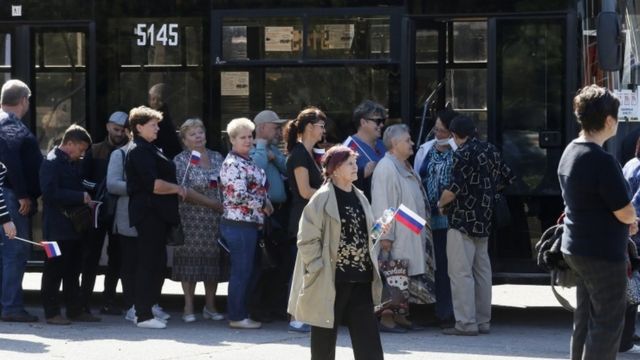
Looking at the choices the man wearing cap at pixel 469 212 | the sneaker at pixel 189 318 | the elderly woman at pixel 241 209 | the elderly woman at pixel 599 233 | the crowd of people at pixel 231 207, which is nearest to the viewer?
the elderly woman at pixel 599 233

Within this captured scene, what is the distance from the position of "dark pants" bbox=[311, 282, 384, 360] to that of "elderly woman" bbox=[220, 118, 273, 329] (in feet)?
10.1

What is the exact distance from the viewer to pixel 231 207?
10.5m

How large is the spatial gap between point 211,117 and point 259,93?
452mm

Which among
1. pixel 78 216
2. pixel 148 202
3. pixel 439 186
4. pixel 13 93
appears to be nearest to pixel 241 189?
pixel 148 202

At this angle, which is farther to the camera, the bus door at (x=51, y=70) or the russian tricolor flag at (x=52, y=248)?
the bus door at (x=51, y=70)

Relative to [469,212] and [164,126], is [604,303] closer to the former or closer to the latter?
[469,212]

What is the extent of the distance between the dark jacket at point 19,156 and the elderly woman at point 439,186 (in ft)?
10.2

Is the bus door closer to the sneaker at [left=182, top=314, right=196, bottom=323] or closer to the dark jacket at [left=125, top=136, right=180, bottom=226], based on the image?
the dark jacket at [left=125, top=136, right=180, bottom=226]

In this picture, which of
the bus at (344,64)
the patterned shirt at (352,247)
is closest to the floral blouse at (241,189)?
the bus at (344,64)

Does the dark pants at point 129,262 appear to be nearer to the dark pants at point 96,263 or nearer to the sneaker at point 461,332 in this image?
the dark pants at point 96,263

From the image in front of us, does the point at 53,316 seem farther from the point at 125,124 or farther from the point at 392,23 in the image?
the point at 392,23

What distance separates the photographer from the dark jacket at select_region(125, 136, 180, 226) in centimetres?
1041

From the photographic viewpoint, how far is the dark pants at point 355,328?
7445mm

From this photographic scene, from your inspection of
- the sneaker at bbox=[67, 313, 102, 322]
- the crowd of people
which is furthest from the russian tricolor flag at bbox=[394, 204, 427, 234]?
the sneaker at bbox=[67, 313, 102, 322]
